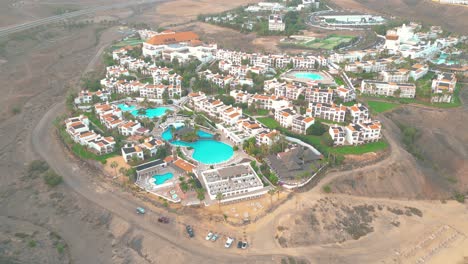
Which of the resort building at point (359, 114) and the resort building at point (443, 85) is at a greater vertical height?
the resort building at point (443, 85)

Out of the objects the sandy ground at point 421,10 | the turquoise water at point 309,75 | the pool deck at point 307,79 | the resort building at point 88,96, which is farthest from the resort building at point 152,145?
the sandy ground at point 421,10

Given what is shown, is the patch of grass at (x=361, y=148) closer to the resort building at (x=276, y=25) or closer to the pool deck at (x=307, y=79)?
the pool deck at (x=307, y=79)

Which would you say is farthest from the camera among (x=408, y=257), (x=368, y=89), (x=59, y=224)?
(x=368, y=89)

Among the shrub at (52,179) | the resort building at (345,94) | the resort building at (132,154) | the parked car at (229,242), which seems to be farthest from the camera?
the resort building at (345,94)

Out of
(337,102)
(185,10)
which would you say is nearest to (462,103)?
(337,102)

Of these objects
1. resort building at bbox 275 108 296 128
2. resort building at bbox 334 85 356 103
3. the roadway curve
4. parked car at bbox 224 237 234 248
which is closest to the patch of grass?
resort building at bbox 275 108 296 128

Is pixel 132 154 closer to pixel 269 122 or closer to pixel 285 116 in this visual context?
pixel 269 122

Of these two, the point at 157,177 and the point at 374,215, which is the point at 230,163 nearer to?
the point at 157,177
